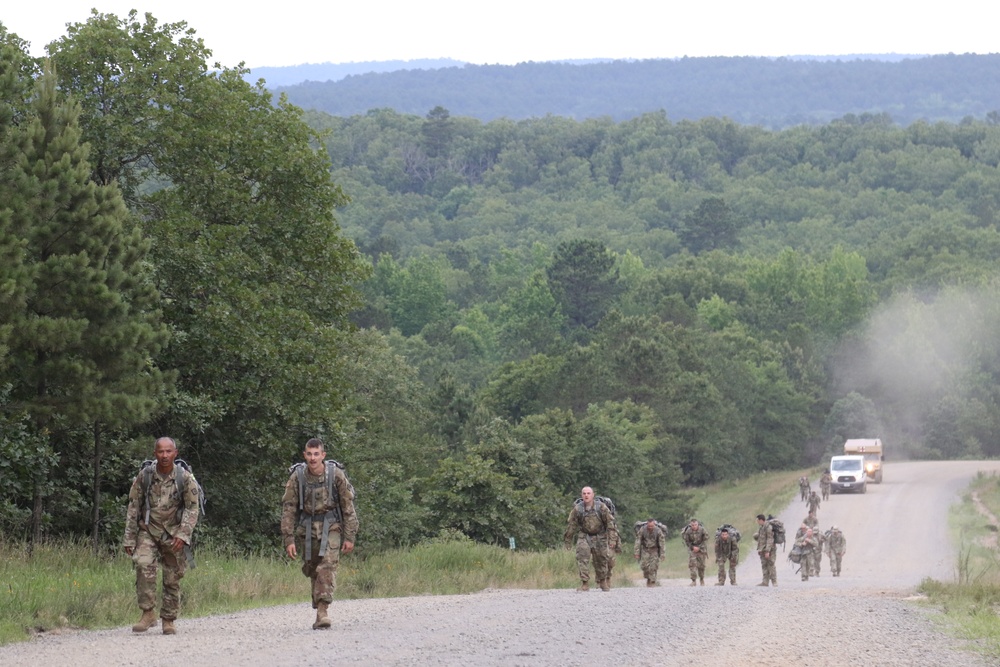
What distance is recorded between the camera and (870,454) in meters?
76.0

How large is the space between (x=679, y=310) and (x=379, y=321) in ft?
80.1

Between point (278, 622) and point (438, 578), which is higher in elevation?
point (278, 622)

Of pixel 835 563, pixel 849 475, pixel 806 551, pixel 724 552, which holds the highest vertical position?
pixel 724 552

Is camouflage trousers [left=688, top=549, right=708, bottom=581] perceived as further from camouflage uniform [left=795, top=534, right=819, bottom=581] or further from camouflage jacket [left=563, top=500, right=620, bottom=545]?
camouflage jacket [left=563, top=500, right=620, bottom=545]

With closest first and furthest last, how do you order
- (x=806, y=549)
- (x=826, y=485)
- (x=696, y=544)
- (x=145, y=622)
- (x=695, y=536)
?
(x=145, y=622)
(x=695, y=536)
(x=696, y=544)
(x=806, y=549)
(x=826, y=485)

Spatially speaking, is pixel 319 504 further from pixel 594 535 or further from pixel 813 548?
pixel 813 548

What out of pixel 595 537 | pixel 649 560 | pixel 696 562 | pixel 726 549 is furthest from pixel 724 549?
pixel 595 537

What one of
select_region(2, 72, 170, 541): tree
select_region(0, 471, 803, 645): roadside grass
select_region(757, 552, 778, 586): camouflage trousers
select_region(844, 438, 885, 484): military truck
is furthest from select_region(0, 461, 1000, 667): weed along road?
select_region(844, 438, 885, 484): military truck

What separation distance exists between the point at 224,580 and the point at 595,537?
5.99 meters

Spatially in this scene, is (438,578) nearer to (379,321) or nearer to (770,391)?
(770,391)

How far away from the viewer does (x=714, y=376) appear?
357ft

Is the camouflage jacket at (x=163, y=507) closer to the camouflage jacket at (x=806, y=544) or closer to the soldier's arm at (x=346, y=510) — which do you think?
the soldier's arm at (x=346, y=510)

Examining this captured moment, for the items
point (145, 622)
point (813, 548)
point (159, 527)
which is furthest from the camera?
point (813, 548)

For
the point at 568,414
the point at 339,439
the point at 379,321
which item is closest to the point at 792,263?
the point at 379,321
